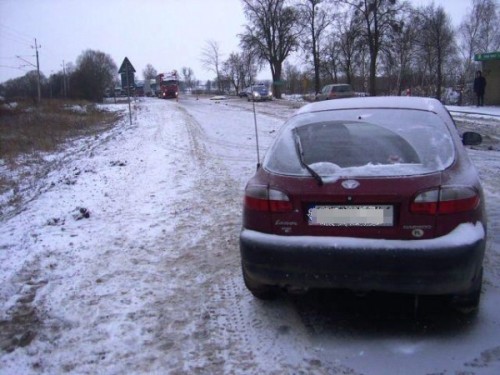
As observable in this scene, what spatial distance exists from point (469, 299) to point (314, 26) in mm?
50654

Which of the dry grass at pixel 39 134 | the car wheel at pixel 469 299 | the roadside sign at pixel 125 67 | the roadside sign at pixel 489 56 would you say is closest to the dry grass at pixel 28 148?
the dry grass at pixel 39 134

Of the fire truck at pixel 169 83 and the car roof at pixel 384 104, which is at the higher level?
the fire truck at pixel 169 83

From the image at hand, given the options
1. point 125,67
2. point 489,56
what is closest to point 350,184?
point 125,67

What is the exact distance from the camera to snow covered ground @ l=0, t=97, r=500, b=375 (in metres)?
3.21

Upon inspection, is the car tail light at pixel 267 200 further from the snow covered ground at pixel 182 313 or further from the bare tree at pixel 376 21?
the bare tree at pixel 376 21

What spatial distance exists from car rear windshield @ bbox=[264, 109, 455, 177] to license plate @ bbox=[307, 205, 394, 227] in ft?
0.82

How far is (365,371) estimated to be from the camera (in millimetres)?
3051

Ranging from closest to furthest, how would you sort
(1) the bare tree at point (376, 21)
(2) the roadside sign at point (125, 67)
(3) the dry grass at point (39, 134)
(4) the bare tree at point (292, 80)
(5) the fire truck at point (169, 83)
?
(3) the dry grass at point (39, 134), (2) the roadside sign at point (125, 67), (1) the bare tree at point (376, 21), (5) the fire truck at point (169, 83), (4) the bare tree at point (292, 80)

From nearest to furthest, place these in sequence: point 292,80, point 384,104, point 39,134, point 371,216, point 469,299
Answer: point 371,216 → point 469,299 → point 384,104 → point 39,134 → point 292,80

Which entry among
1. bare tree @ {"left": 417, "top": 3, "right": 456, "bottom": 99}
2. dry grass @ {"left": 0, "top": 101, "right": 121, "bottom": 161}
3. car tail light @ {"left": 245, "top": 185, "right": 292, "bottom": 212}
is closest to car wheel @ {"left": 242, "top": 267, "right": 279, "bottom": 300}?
car tail light @ {"left": 245, "top": 185, "right": 292, "bottom": 212}

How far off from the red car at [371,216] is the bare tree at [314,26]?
49.1m

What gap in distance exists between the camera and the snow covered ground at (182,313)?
321cm

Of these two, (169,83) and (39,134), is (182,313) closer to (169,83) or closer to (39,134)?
(39,134)

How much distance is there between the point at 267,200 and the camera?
360 cm
